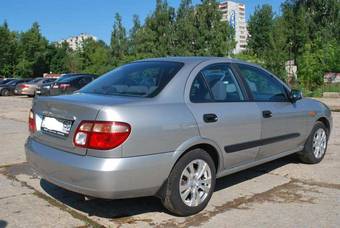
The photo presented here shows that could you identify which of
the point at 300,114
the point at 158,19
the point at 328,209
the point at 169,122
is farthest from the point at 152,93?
the point at 158,19

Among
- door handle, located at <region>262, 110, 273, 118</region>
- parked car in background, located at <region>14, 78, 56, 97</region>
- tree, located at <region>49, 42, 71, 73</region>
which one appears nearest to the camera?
door handle, located at <region>262, 110, 273, 118</region>

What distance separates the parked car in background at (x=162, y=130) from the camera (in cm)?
399

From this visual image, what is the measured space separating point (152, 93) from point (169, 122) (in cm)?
39

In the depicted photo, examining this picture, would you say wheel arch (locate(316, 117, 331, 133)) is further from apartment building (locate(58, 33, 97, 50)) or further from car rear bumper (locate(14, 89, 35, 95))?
apartment building (locate(58, 33, 97, 50))

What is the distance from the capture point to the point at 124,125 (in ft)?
13.0

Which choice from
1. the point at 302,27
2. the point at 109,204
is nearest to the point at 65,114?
the point at 109,204

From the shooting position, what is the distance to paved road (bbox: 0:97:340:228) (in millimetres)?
4412

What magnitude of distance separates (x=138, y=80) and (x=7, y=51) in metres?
65.2

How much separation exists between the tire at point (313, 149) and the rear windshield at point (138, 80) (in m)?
2.71

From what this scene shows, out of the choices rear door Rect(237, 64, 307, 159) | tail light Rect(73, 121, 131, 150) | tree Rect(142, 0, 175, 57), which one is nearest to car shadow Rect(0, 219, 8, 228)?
tail light Rect(73, 121, 131, 150)

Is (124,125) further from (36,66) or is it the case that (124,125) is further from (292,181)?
(36,66)

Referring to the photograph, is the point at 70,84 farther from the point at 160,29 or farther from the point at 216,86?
the point at 160,29

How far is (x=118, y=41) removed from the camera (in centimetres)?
4909

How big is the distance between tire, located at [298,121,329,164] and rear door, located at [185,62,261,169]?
5.26 feet
